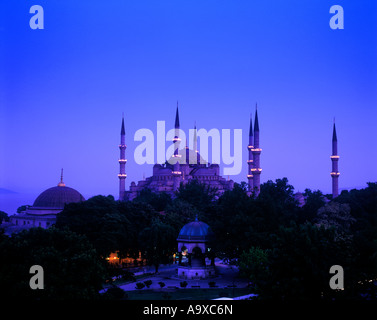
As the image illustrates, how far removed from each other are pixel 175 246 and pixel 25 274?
919 inches

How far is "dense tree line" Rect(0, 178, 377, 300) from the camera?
65.6 ft

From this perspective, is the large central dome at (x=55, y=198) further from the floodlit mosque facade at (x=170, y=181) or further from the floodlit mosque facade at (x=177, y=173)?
the floodlit mosque facade at (x=177, y=173)

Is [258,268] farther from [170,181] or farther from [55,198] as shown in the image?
[170,181]

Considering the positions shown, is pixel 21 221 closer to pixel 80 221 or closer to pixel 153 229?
pixel 80 221

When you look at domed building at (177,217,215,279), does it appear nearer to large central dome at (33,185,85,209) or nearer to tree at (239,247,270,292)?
tree at (239,247,270,292)

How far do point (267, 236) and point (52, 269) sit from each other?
19.3 meters

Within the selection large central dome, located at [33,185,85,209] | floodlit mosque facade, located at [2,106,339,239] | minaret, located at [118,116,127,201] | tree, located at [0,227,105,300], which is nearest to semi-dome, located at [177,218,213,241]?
floodlit mosque facade, located at [2,106,339,239]

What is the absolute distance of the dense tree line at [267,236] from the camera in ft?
65.6

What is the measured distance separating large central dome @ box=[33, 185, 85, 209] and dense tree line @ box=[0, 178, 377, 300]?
12946 mm

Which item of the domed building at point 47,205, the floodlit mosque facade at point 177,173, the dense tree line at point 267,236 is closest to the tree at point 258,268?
the dense tree line at point 267,236

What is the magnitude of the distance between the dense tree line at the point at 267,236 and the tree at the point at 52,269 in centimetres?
45

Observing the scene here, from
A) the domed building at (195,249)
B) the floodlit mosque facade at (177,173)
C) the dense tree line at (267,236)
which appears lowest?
the domed building at (195,249)

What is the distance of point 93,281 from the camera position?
75.5 ft
